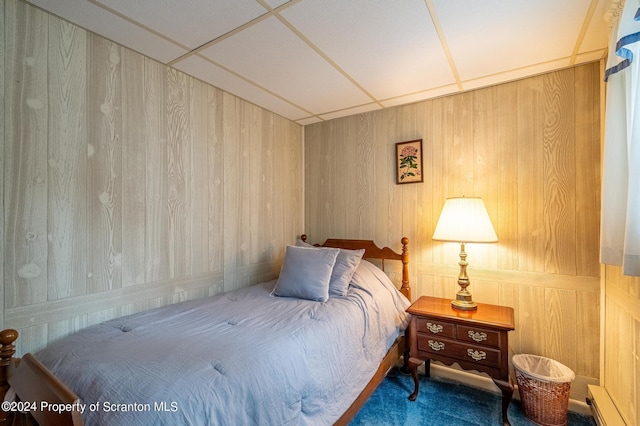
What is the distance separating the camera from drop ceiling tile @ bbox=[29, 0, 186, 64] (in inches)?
58.6

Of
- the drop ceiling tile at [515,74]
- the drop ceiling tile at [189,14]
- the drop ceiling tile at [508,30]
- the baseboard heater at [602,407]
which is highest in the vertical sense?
the drop ceiling tile at [189,14]

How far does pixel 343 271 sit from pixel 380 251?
65cm

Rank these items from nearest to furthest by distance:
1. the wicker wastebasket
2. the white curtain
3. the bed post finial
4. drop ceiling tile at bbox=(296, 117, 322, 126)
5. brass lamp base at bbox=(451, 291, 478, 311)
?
1. the white curtain
2. the wicker wastebasket
3. brass lamp base at bbox=(451, 291, 478, 311)
4. the bed post finial
5. drop ceiling tile at bbox=(296, 117, 322, 126)

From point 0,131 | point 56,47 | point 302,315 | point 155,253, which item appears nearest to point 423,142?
point 302,315

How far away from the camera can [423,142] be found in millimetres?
2664

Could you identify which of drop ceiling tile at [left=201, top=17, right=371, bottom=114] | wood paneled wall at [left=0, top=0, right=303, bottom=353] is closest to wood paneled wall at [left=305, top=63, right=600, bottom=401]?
drop ceiling tile at [left=201, top=17, right=371, bottom=114]

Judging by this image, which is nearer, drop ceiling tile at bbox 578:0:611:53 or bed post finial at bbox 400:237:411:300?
drop ceiling tile at bbox 578:0:611:53

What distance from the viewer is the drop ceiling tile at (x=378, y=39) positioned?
1495mm

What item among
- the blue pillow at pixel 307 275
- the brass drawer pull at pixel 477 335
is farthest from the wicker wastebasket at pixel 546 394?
the blue pillow at pixel 307 275

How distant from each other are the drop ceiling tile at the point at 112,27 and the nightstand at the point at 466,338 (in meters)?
2.50

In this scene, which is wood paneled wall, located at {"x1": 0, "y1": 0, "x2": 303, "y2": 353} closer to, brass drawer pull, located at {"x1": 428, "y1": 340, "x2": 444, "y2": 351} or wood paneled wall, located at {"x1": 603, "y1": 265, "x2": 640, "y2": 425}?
brass drawer pull, located at {"x1": 428, "y1": 340, "x2": 444, "y2": 351}

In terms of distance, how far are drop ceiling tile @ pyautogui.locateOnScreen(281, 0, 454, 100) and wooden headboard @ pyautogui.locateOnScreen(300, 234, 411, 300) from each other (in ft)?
4.47

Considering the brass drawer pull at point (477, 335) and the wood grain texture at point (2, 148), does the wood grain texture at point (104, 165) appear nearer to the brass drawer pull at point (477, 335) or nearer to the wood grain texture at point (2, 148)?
the wood grain texture at point (2, 148)

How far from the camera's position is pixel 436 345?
82.0 inches
